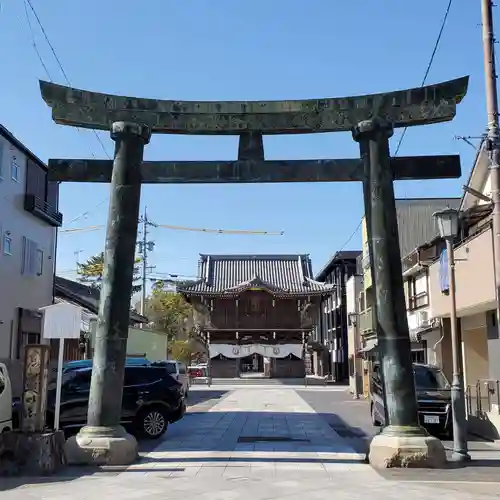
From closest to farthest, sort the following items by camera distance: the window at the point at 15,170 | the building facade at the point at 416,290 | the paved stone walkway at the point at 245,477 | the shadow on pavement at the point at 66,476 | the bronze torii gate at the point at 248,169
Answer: the paved stone walkway at the point at 245,477, the shadow on pavement at the point at 66,476, the bronze torii gate at the point at 248,169, the window at the point at 15,170, the building facade at the point at 416,290

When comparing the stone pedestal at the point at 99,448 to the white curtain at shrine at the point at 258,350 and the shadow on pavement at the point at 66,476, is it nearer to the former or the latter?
the shadow on pavement at the point at 66,476

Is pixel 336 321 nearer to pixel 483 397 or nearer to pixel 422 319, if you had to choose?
pixel 422 319

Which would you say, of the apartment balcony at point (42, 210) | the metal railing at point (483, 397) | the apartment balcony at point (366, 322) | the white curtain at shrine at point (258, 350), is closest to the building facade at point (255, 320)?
the white curtain at shrine at point (258, 350)

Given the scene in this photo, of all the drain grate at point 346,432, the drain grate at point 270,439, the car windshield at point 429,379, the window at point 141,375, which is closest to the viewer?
the drain grate at point 270,439

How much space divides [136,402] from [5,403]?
4.17 metres

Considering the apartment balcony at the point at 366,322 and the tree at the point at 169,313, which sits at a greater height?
the tree at the point at 169,313

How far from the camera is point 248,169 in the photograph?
12.5 metres

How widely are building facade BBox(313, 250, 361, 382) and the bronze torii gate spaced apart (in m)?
37.2

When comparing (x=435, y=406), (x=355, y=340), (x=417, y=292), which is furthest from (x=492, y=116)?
(x=355, y=340)

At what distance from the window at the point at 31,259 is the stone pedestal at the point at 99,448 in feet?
51.5

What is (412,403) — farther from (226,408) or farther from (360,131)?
(226,408)

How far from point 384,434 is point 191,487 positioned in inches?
149

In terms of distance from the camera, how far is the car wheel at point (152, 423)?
605 inches

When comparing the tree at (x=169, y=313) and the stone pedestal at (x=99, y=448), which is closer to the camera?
the stone pedestal at (x=99, y=448)
